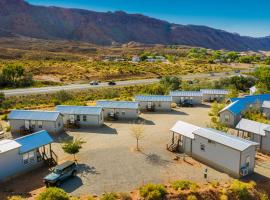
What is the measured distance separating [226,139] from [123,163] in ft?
33.2

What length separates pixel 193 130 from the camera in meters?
32.1

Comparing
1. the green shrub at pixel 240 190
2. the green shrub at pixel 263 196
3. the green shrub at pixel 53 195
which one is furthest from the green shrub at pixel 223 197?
the green shrub at pixel 53 195

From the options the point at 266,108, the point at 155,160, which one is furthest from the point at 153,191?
the point at 266,108

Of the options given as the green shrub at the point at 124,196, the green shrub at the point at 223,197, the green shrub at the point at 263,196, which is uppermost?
the green shrub at the point at 124,196

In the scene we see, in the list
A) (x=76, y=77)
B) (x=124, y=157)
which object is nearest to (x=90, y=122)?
(x=124, y=157)

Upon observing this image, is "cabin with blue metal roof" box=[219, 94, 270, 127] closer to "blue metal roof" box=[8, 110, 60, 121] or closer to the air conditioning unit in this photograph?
the air conditioning unit

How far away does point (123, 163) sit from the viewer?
2908 centimetres

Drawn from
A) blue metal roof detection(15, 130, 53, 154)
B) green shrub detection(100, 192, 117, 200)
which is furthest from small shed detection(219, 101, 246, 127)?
green shrub detection(100, 192, 117, 200)

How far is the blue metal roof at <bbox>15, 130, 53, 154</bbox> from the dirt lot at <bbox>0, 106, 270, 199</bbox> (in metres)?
2.38

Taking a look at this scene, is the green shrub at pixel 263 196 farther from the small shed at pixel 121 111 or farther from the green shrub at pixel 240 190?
the small shed at pixel 121 111

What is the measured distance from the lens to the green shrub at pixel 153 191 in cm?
2214

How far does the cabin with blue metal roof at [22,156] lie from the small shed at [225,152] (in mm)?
14649

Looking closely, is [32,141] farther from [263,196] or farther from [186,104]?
[186,104]

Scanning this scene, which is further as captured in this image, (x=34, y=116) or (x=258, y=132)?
(x=34, y=116)
